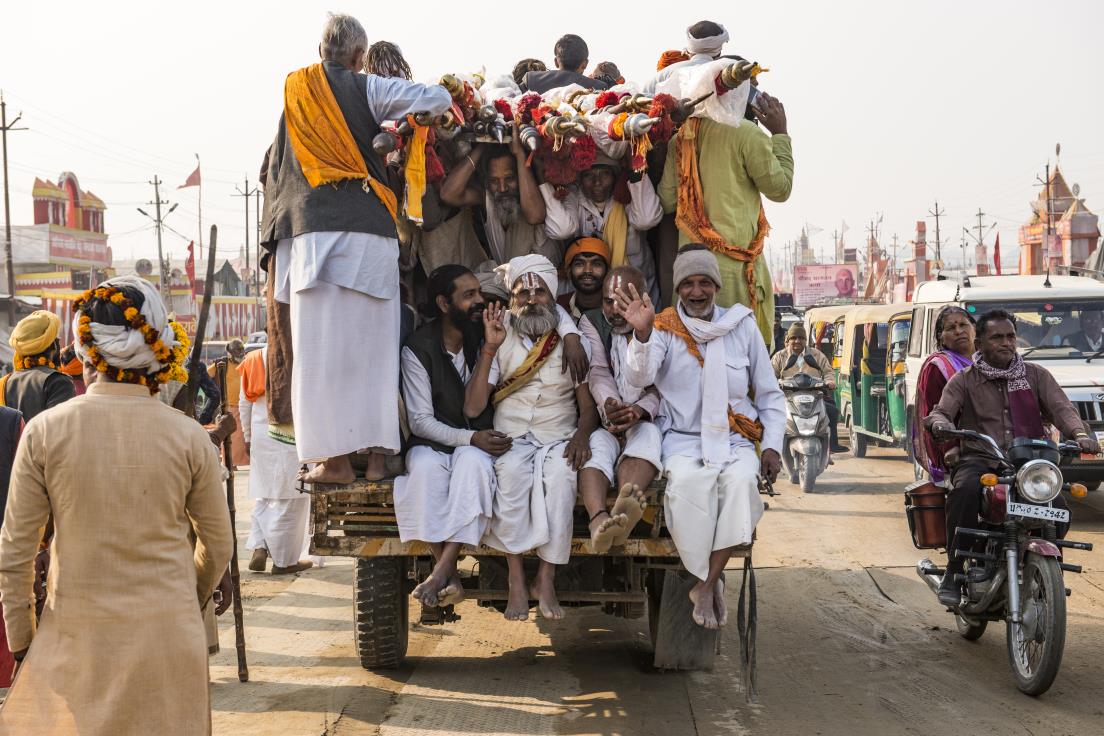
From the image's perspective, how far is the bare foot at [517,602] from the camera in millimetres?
5328

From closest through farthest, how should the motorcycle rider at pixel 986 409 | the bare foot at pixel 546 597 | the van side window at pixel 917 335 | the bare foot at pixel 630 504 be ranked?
the bare foot at pixel 630 504, the bare foot at pixel 546 597, the motorcycle rider at pixel 986 409, the van side window at pixel 917 335

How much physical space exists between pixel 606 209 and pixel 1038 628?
3.18 metres

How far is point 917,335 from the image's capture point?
12367mm

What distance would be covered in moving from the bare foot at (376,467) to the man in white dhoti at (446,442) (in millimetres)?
110

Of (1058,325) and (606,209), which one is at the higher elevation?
(606,209)

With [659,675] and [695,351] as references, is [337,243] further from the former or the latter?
[659,675]

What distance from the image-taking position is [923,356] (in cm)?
1215

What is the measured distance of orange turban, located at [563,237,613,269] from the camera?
6.48 m

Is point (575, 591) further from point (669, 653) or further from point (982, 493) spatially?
point (982, 493)

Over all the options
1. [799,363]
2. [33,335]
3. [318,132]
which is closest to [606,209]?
[318,132]

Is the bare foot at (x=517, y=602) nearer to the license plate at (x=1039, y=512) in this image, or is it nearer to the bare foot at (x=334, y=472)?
the bare foot at (x=334, y=472)

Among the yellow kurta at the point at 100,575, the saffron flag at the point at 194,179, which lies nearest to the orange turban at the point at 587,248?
the yellow kurta at the point at 100,575

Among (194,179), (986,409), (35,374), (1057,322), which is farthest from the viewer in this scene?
(194,179)

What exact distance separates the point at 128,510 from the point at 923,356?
401 inches
